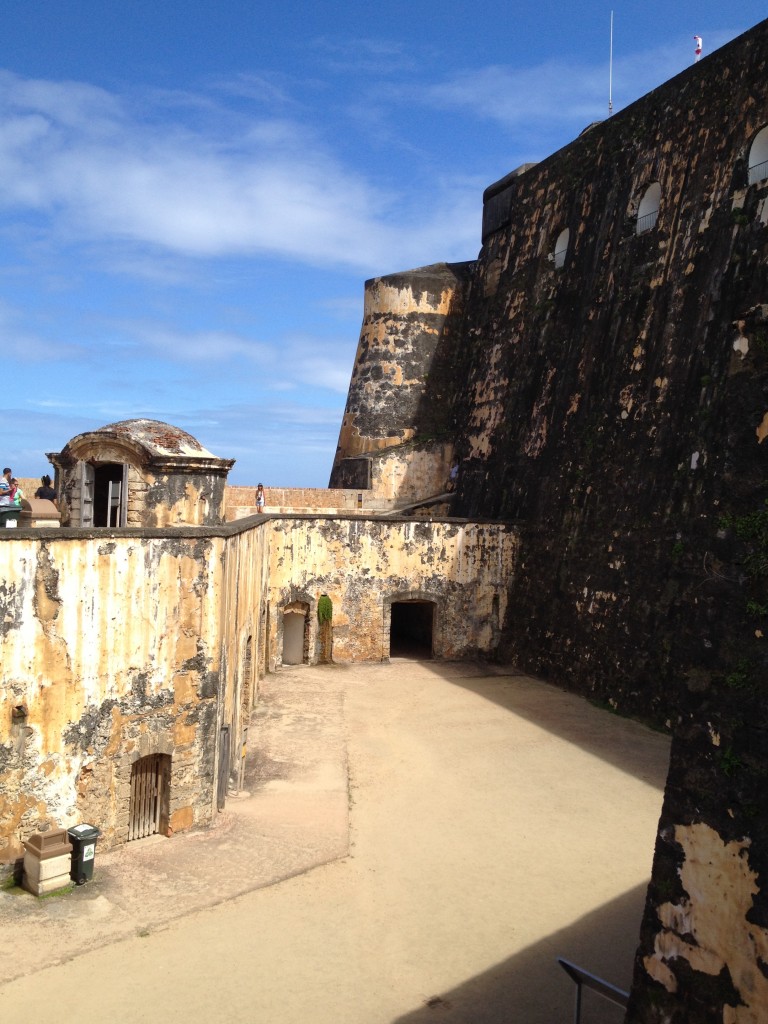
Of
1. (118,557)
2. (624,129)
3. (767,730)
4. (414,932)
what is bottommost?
(414,932)

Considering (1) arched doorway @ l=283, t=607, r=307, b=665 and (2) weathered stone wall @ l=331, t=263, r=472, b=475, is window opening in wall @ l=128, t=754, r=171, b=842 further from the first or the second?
(2) weathered stone wall @ l=331, t=263, r=472, b=475

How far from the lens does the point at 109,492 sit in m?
12.0

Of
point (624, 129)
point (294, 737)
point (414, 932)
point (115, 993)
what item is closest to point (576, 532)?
point (294, 737)

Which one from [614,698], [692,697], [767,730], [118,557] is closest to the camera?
[767,730]

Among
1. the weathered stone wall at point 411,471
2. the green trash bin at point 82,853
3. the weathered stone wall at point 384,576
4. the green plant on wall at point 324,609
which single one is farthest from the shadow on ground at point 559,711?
the green trash bin at point 82,853

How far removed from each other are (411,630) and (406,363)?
795 centimetres

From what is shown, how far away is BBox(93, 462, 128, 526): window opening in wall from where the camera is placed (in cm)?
1156

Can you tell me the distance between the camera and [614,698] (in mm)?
14750

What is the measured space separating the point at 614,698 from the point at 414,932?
8203 mm

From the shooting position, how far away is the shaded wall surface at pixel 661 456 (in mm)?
4125

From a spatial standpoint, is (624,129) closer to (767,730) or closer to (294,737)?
(294,737)

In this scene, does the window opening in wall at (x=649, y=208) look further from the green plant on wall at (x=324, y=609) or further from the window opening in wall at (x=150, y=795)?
the window opening in wall at (x=150, y=795)

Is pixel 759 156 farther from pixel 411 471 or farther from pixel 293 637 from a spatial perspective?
pixel 293 637

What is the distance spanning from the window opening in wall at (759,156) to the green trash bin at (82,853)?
13960 millimetres
